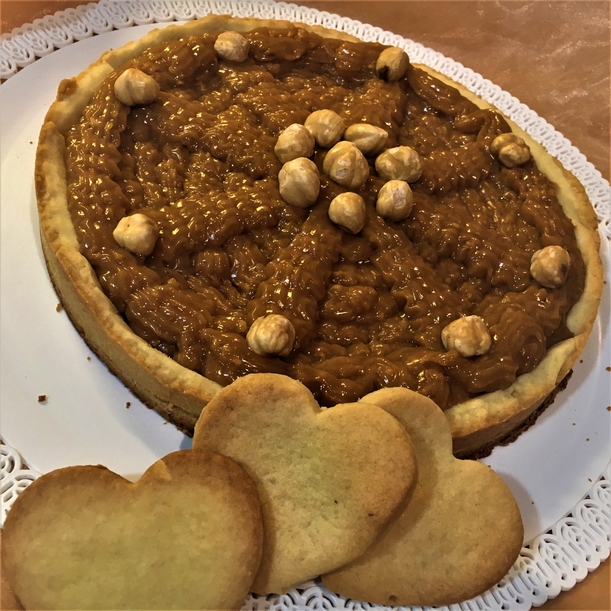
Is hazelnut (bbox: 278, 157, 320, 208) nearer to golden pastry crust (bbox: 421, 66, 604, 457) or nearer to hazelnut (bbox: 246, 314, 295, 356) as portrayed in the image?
Result: hazelnut (bbox: 246, 314, 295, 356)

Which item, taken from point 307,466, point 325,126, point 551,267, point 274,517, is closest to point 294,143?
point 325,126

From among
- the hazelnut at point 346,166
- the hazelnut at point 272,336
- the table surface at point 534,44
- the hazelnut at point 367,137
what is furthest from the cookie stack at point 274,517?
the table surface at point 534,44

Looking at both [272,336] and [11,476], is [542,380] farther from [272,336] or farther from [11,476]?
[11,476]

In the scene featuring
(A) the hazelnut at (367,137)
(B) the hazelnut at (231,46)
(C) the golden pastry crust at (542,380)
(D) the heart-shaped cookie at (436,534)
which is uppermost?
(B) the hazelnut at (231,46)

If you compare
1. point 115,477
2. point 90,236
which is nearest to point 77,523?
point 115,477

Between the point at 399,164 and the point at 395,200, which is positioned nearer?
the point at 395,200

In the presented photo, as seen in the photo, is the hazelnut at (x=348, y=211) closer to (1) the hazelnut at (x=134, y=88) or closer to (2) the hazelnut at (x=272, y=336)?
(2) the hazelnut at (x=272, y=336)
